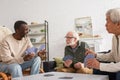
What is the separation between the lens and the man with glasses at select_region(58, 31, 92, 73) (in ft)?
9.39

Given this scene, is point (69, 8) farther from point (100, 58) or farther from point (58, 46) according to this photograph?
point (100, 58)

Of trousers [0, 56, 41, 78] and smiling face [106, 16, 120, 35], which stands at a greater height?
smiling face [106, 16, 120, 35]

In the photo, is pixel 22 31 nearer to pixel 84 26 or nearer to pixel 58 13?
pixel 84 26

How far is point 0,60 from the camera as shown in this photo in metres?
2.85

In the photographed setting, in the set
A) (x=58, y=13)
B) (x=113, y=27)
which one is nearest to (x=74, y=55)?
(x=113, y=27)

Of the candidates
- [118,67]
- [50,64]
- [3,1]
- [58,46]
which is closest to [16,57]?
[50,64]

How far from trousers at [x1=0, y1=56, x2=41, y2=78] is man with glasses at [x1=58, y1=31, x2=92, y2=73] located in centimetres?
37

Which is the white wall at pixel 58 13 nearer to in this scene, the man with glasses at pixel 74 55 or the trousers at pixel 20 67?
the man with glasses at pixel 74 55

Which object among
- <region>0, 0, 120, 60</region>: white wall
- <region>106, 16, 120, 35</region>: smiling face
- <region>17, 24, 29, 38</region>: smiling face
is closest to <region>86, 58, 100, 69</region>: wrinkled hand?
<region>106, 16, 120, 35</region>: smiling face

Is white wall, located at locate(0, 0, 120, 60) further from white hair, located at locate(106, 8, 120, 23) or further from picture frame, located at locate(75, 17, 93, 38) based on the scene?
white hair, located at locate(106, 8, 120, 23)

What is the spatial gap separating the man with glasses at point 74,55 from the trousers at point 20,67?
1.21 feet

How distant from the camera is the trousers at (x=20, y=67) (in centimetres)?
257

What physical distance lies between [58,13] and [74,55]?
7.39 ft

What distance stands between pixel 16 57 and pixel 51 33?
249 centimetres
